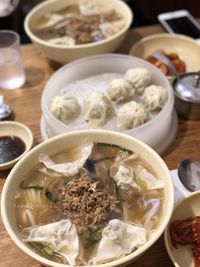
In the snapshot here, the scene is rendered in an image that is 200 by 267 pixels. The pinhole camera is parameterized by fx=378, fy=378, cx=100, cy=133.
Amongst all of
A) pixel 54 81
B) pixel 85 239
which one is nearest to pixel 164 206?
pixel 85 239

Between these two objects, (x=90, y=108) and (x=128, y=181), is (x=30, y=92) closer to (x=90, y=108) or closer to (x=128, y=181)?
(x=90, y=108)

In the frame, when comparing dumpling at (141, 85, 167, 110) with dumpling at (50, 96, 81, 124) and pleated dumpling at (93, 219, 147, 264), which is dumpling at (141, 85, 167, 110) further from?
pleated dumpling at (93, 219, 147, 264)

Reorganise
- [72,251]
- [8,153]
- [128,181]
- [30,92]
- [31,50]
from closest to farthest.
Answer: [72,251] → [128,181] → [8,153] → [30,92] → [31,50]

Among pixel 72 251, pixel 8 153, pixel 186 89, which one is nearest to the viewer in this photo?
pixel 72 251

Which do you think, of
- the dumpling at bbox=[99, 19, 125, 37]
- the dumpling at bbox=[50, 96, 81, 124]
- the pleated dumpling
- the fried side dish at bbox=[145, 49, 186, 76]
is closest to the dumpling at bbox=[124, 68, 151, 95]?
the fried side dish at bbox=[145, 49, 186, 76]

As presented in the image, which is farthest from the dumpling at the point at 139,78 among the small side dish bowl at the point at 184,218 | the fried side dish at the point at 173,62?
the small side dish bowl at the point at 184,218

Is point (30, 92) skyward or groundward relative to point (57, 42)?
groundward

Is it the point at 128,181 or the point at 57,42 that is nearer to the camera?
the point at 128,181
